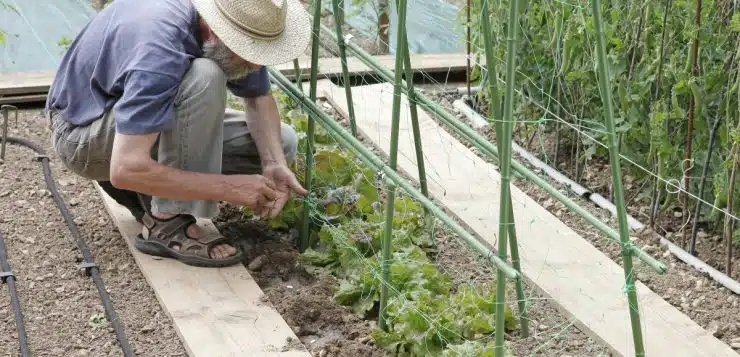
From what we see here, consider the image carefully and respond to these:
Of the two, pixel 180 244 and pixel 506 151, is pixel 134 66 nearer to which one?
pixel 180 244

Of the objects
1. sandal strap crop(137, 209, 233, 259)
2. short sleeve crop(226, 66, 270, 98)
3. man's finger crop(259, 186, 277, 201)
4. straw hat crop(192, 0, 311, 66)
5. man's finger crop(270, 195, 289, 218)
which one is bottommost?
sandal strap crop(137, 209, 233, 259)

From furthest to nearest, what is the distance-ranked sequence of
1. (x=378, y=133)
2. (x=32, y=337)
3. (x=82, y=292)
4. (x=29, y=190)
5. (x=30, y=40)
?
(x=30, y=40) → (x=378, y=133) → (x=29, y=190) → (x=82, y=292) → (x=32, y=337)

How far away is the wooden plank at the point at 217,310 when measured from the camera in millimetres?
3604

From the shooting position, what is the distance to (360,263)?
13.3 ft

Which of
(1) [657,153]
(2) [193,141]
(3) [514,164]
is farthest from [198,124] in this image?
(1) [657,153]

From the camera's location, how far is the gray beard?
3.75 m

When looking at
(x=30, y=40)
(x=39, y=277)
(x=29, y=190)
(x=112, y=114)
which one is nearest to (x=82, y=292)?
(x=39, y=277)

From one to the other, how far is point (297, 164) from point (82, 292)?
1.00 meters

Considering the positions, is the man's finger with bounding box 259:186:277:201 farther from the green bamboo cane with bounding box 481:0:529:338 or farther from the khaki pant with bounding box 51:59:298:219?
the green bamboo cane with bounding box 481:0:529:338

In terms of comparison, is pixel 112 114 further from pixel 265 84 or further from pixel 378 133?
pixel 378 133

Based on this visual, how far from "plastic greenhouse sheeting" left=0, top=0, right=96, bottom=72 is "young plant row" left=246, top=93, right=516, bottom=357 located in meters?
1.95

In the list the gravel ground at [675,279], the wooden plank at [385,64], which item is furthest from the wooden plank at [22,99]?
the gravel ground at [675,279]

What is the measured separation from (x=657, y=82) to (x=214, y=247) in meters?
1.87

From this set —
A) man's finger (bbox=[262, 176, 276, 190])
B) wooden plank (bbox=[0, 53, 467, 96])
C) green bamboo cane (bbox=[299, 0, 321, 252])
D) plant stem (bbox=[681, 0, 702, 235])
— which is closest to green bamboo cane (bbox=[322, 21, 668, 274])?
green bamboo cane (bbox=[299, 0, 321, 252])
